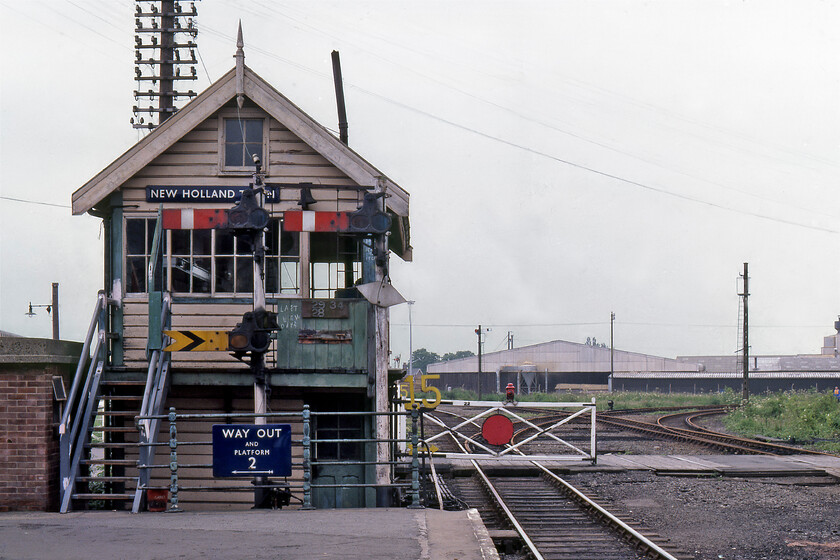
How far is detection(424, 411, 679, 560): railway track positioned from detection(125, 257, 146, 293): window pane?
18.7 ft

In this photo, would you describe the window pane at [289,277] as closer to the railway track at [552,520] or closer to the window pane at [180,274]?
the window pane at [180,274]

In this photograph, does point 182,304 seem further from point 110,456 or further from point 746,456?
point 746,456

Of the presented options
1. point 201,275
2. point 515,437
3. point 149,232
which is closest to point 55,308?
point 515,437

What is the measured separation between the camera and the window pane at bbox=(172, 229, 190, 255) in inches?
526

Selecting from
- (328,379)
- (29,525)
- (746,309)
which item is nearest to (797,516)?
(328,379)

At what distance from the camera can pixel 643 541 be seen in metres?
9.76

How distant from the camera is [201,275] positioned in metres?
13.3

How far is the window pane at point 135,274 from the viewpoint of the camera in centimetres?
1309

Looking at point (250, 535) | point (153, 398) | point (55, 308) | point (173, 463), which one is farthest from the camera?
point (55, 308)

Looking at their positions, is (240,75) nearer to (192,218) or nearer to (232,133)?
(232,133)

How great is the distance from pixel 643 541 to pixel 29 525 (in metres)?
6.36

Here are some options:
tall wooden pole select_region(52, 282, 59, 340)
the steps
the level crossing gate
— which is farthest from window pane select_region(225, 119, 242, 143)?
tall wooden pole select_region(52, 282, 59, 340)

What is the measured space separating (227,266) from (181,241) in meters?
0.79

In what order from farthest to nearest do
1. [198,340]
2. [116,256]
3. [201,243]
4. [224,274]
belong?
[201,243], [224,274], [116,256], [198,340]
